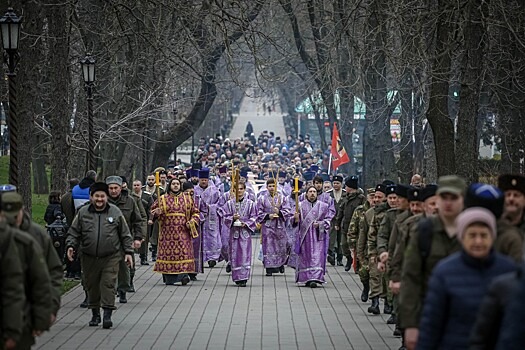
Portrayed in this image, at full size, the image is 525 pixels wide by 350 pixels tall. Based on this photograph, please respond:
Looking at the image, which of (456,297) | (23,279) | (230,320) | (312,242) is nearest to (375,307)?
(230,320)

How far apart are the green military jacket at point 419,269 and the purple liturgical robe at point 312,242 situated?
13068 mm

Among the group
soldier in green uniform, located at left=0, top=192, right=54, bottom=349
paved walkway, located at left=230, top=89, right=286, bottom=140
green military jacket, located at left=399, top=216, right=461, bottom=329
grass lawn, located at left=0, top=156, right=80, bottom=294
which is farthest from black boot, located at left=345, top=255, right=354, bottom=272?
paved walkway, located at left=230, top=89, right=286, bottom=140

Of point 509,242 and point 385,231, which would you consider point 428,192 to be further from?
point 509,242

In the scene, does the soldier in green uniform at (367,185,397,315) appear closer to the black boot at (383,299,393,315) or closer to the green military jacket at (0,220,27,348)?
the black boot at (383,299,393,315)

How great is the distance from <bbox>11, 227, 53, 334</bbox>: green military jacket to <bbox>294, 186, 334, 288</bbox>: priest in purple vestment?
1323cm

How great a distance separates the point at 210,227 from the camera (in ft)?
87.4

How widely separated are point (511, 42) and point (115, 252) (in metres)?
11.1

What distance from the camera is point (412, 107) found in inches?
1451

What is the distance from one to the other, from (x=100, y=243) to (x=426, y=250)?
7204 mm

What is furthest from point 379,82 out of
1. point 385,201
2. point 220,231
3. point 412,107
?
point 385,201

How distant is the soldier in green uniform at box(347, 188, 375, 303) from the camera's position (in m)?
18.5

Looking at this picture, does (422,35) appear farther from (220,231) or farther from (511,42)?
(220,231)

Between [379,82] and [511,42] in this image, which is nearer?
[511,42]

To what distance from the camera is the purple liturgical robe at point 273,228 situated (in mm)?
24281
